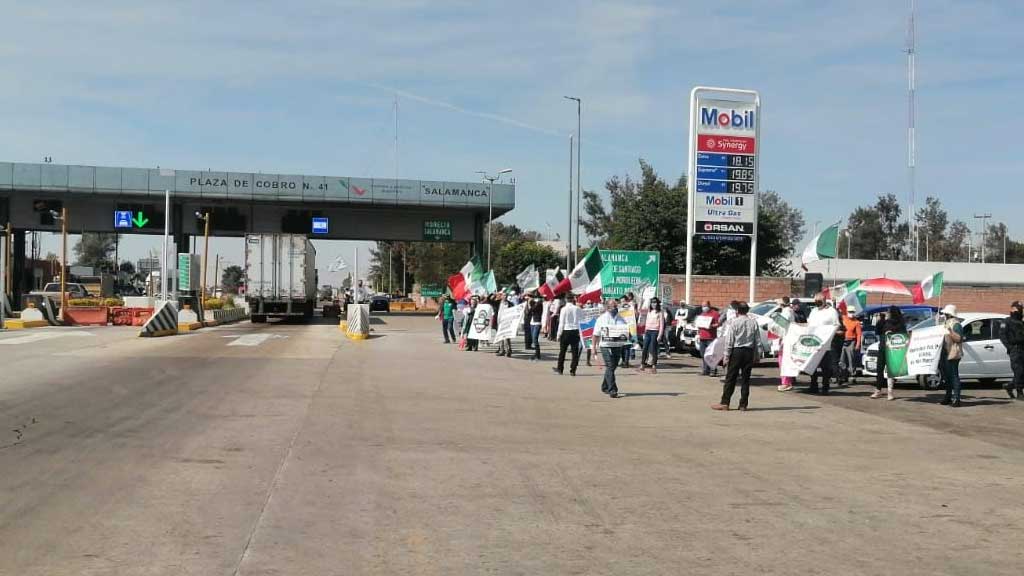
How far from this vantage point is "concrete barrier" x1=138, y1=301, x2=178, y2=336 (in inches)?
1156

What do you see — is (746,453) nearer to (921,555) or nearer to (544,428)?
(544,428)

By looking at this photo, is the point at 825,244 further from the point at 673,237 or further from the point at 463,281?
the point at 673,237

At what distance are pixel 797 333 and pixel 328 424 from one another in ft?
30.7

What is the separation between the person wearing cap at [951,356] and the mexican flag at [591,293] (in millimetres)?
9285

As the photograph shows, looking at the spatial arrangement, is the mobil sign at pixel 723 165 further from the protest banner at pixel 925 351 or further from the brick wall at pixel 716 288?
the brick wall at pixel 716 288

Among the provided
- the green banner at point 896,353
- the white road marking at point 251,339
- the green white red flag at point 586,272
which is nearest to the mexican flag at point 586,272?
the green white red flag at point 586,272

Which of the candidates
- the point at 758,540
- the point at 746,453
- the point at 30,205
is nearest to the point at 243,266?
the point at 30,205

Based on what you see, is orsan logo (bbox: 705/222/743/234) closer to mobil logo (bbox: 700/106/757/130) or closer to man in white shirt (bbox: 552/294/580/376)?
mobil logo (bbox: 700/106/757/130)

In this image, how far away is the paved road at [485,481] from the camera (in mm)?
6312

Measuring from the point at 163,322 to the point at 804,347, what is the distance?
69.3ft

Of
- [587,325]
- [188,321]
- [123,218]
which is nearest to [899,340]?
[587,325]

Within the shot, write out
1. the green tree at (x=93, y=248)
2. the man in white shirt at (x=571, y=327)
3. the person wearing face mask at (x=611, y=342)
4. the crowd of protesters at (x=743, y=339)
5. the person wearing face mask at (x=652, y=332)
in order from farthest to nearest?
the green tree at (x=93, y=248)
the person wearing face mask at (x=652, y=332)
the man in white shirt at (x=571, y=327)
the person wearing face mask at (x=611, y=342)
the crowd of protesters at (x=743, y=339)

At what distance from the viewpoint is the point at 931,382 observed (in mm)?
18844

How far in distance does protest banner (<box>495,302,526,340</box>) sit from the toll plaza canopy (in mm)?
28804
